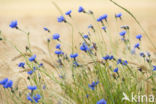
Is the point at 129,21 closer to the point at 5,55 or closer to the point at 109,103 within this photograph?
the point at 5,55

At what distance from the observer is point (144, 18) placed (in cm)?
426

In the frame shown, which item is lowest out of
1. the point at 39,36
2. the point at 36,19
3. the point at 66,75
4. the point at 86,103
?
the point at 86,103

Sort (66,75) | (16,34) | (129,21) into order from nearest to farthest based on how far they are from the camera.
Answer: (66,75)
(16,34)
(129,21)

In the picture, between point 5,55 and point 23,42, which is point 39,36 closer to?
point 23,42

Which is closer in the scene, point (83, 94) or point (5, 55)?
point (83, 94)

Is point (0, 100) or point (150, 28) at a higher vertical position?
point (150, 28)

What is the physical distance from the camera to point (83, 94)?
177 cm

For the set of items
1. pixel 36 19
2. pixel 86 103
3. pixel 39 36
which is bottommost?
pixel 86 103

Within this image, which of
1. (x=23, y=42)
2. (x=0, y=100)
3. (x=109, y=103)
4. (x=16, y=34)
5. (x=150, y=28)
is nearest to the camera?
(x=109, y=103)

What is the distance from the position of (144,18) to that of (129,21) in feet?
0.79

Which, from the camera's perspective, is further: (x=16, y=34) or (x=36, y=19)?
(x=36, y=19)

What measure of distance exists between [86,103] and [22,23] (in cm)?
258

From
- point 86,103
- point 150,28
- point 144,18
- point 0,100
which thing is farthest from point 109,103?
point 144,18

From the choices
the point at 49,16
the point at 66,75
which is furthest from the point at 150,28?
the point at 66,75
